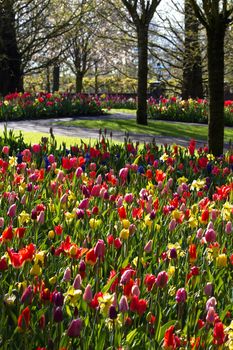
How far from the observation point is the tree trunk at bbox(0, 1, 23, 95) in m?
20.0

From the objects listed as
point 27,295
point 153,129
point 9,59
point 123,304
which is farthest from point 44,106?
point 123,304

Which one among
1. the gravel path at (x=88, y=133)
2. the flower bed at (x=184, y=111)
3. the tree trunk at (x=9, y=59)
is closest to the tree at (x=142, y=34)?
the gravel path at (x=88, y=133)

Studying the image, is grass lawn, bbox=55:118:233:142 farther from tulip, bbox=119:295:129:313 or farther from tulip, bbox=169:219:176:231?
tulip, bbox=119:295:129:313

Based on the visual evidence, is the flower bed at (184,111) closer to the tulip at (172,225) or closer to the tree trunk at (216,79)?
the tree trunk at (216,79)

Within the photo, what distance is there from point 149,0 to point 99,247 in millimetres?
13362

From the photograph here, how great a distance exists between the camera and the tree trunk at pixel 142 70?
1532 centimetres

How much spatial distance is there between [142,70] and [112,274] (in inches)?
525

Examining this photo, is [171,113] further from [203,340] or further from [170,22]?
[203,340]

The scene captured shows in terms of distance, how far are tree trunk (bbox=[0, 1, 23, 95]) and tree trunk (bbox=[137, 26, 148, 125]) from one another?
5915 mm

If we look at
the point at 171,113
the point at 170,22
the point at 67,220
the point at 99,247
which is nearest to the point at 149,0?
the point at 171,113

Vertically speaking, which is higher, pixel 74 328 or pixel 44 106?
pixel 44 106

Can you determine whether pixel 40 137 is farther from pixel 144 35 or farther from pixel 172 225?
pixel 172 225

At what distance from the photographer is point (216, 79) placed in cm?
857

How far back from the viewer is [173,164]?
6672 mm
